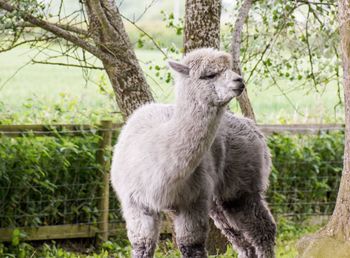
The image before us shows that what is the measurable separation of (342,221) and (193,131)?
1.30m

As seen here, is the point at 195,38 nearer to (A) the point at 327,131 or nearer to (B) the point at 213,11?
(B) the point at 213,11

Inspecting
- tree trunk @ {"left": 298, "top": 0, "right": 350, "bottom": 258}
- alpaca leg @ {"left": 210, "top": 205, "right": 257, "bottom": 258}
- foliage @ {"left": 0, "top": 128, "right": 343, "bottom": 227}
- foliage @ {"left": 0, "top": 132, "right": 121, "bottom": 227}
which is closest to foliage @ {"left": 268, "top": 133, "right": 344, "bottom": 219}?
foliage @ {"left": 0, "top": 128, "right": 343, "bottom": 227}

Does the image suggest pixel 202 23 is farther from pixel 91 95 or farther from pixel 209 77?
pixel 91 95

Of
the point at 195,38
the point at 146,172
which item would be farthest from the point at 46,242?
the point at 146,172

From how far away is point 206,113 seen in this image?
5.10m

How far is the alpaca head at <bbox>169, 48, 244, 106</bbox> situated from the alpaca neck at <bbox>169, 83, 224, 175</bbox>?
2.5 inches

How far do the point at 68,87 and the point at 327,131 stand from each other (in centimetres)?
1125

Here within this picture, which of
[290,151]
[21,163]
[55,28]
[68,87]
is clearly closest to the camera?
[55,28]

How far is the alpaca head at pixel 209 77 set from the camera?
502 cm

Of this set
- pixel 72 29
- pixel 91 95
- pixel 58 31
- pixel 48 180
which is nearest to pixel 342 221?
pixel 58 31

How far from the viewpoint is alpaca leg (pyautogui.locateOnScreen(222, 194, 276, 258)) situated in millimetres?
6301

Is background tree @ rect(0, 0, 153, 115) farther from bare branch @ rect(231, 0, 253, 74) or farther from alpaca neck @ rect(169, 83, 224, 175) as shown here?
alpaca neck @ rect(169, 83, 224, 175)

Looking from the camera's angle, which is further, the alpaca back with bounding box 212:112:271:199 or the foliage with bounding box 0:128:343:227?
the foliage with bounding box 0:128:343:227

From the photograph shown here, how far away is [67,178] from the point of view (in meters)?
9.33
